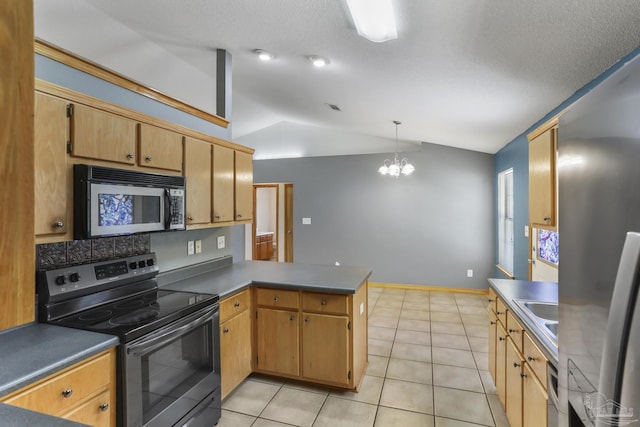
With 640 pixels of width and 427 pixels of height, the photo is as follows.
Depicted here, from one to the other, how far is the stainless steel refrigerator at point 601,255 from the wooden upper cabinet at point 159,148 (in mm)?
2102

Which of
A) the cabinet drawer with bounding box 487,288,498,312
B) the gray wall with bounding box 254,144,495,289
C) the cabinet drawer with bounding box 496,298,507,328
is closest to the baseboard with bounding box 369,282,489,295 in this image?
the gray wall with bounding box 254,144,495,289

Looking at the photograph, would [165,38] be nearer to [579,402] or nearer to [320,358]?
[320,358]

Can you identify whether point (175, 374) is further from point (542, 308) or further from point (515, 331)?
point (542, 308)

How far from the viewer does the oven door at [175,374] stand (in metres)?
1.52

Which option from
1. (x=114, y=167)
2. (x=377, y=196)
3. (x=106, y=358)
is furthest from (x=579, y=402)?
(x=377, y=196)

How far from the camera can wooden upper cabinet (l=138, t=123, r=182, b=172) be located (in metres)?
2.00

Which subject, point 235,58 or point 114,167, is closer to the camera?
point 114,167

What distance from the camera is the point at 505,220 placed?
15.9 ft

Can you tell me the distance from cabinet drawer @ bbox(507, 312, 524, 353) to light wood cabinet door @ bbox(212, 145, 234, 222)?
223cm

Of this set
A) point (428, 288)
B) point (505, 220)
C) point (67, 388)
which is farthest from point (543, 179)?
point (428, 288)

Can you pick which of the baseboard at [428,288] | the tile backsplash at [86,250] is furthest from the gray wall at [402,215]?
the tile backsplash at [86,250]

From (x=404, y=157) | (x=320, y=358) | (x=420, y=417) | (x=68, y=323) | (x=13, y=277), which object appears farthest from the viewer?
(x=404, y=157)

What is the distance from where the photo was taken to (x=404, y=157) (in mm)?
5703

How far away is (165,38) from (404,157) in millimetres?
4129
